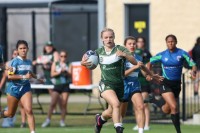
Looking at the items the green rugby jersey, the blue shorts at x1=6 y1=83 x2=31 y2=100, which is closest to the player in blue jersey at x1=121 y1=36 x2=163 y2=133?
the green rugby jersey

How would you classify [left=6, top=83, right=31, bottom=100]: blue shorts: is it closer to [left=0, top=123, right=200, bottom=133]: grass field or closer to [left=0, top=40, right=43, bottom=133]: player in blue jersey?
[left=0, top=40, right=43, bottom=133]: player in blue jersey

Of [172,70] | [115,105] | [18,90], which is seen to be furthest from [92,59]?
[172,70]

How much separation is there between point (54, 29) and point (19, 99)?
1815 centimetres

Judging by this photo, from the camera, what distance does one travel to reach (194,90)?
29047mm

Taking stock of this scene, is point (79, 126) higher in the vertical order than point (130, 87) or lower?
lower

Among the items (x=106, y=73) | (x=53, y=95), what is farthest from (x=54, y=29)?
(x=106, y=73)

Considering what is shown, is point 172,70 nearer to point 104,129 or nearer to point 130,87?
point 130,87

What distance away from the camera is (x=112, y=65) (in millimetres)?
17531

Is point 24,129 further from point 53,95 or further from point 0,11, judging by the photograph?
point 0,11

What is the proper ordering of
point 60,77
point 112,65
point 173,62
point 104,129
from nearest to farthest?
point 112,65
point 173,62
point 104,129
point 60,77

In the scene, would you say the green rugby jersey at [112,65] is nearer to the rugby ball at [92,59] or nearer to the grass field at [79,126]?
the rugby ball at [92,59]

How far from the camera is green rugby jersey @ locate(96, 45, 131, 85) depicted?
1752 cm

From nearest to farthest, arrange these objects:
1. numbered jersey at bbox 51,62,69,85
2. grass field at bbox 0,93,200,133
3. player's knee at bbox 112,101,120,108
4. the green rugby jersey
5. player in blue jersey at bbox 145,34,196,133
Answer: player's knee at bbox 112,101,120,108 < the green rugby jersey < player in blue jersey at bbox 145,34,196,133 < grass field at bbox 0,93,200,133 < numbered jersey at bbox 51,62,69,85

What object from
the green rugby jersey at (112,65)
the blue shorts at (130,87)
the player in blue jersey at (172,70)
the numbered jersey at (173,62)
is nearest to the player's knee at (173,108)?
the player in blue jersey at (172,70)
